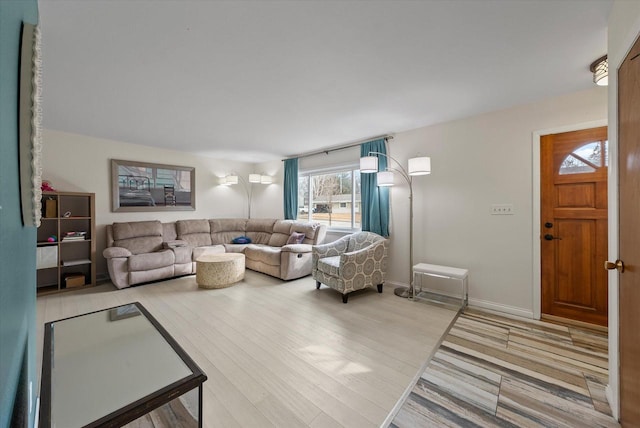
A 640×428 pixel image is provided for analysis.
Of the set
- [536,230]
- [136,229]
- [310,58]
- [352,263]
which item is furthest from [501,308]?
[136,229]

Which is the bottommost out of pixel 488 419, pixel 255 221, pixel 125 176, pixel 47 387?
pixel 488 419

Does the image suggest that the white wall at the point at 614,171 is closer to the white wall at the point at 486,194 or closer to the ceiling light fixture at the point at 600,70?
the ceiling light fixture at the point at 600,70

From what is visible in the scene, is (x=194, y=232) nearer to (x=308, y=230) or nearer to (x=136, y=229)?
(x=136, y=229)

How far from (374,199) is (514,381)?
2624 millimetres

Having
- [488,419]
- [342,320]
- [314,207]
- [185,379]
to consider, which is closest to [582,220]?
[488,419]

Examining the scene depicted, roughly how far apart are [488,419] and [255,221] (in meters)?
4.99

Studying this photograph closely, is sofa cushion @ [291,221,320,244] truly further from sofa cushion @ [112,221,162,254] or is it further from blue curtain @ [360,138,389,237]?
sofa cushion @ [112,221,162,254]

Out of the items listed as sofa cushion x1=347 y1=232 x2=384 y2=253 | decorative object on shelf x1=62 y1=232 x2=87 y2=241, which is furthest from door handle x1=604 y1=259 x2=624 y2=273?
decorative object on shelf x1=62 y1=232 x2=87 y2=241

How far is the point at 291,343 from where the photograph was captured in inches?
88.1

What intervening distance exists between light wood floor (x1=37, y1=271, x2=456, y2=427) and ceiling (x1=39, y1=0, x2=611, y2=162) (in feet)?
7.70

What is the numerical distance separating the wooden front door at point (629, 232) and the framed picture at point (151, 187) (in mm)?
5783

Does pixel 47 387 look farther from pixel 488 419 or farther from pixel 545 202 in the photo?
pixel 545 202

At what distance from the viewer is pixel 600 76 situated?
6.64 ft

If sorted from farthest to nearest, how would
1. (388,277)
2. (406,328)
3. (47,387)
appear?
(388,277)
(406,328)
(47,387)
